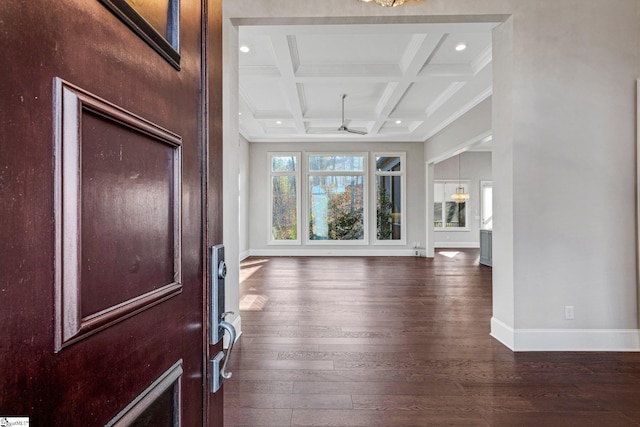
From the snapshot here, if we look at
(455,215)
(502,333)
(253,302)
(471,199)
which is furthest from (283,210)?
(502,333)

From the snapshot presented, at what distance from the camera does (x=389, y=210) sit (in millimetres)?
8516

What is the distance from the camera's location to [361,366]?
2408mm

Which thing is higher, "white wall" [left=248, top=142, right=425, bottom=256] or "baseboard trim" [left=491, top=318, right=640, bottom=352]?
"white wall" [left=248, top=142, right=425, bottom=256]

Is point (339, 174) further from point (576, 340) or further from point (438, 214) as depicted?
point (576, 340)

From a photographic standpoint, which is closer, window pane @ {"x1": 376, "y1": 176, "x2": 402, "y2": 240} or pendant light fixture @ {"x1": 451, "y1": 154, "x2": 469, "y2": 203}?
window pane @ {"x1": 376, "y1": 176, "x2": 402, "y2": 240}

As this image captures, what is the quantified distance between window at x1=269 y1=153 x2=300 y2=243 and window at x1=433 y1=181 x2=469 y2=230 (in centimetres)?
484

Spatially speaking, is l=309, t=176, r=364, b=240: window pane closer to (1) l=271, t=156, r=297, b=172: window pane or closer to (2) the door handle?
(1) l=271, t=156, r=297, b=172: window pane

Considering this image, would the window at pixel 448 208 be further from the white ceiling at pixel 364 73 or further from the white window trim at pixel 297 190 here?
the white window trim at pixel 297 190

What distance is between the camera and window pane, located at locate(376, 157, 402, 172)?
8508 millimetres

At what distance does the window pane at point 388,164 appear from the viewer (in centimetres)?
851

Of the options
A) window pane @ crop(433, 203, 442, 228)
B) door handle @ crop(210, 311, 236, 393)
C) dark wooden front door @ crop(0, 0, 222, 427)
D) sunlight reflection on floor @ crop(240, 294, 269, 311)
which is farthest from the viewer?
window pane @ crop(433, 203, 442, 228)

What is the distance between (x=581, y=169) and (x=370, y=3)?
7.53 ft

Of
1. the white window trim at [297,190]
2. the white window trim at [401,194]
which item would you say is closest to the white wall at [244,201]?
the white window trim at [297,190]

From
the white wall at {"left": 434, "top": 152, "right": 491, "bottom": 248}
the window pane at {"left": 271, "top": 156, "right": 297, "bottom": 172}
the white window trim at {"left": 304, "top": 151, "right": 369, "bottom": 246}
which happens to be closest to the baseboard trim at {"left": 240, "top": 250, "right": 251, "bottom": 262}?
the white window trim at {"left": 304, "top": 151, "right": 369, "bottom": 246}
